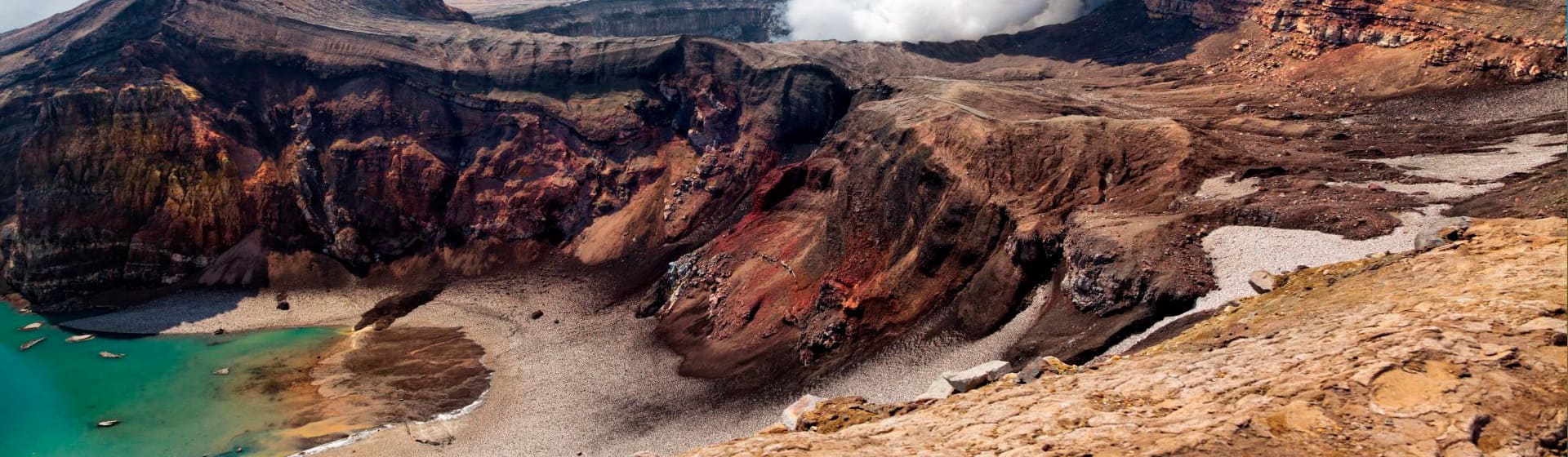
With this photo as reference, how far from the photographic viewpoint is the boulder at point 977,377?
24266 mm

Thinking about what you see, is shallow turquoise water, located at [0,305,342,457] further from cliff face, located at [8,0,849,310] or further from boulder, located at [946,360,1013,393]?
boulder, located at [946,360,1013,393]

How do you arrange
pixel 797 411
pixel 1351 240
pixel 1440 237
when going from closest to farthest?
pixel 1440 237 → pixel 797 411 → pixel 1351 240

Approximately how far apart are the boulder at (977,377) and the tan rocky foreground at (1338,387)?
7.60ft

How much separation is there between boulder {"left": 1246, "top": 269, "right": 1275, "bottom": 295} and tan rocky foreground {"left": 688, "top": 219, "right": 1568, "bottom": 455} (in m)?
5.24

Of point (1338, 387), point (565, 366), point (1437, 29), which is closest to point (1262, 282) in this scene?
point (1338, 387)

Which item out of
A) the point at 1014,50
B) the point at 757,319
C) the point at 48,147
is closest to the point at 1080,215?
the point at 757,319

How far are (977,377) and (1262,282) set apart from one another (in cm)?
1280

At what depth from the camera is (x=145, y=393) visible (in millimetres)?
55625

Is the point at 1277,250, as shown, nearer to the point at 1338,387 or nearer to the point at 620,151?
the point at 1338,387

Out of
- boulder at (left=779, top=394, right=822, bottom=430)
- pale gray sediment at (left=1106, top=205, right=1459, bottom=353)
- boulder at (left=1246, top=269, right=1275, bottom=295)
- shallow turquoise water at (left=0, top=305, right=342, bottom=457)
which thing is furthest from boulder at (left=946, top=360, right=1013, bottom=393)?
shallow turquoise water at (left=0, top=305, right=342, bottom=457)

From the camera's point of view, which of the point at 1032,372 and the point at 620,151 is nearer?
the point at 1032,372

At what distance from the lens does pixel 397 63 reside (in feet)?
266

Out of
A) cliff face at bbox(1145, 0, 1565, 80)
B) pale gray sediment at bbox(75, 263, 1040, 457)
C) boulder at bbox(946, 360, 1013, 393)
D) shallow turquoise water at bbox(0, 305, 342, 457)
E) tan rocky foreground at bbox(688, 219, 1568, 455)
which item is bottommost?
shallow turquoise water at bbox(0, 305, 342, 457)

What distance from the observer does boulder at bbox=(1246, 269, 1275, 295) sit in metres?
28.0
